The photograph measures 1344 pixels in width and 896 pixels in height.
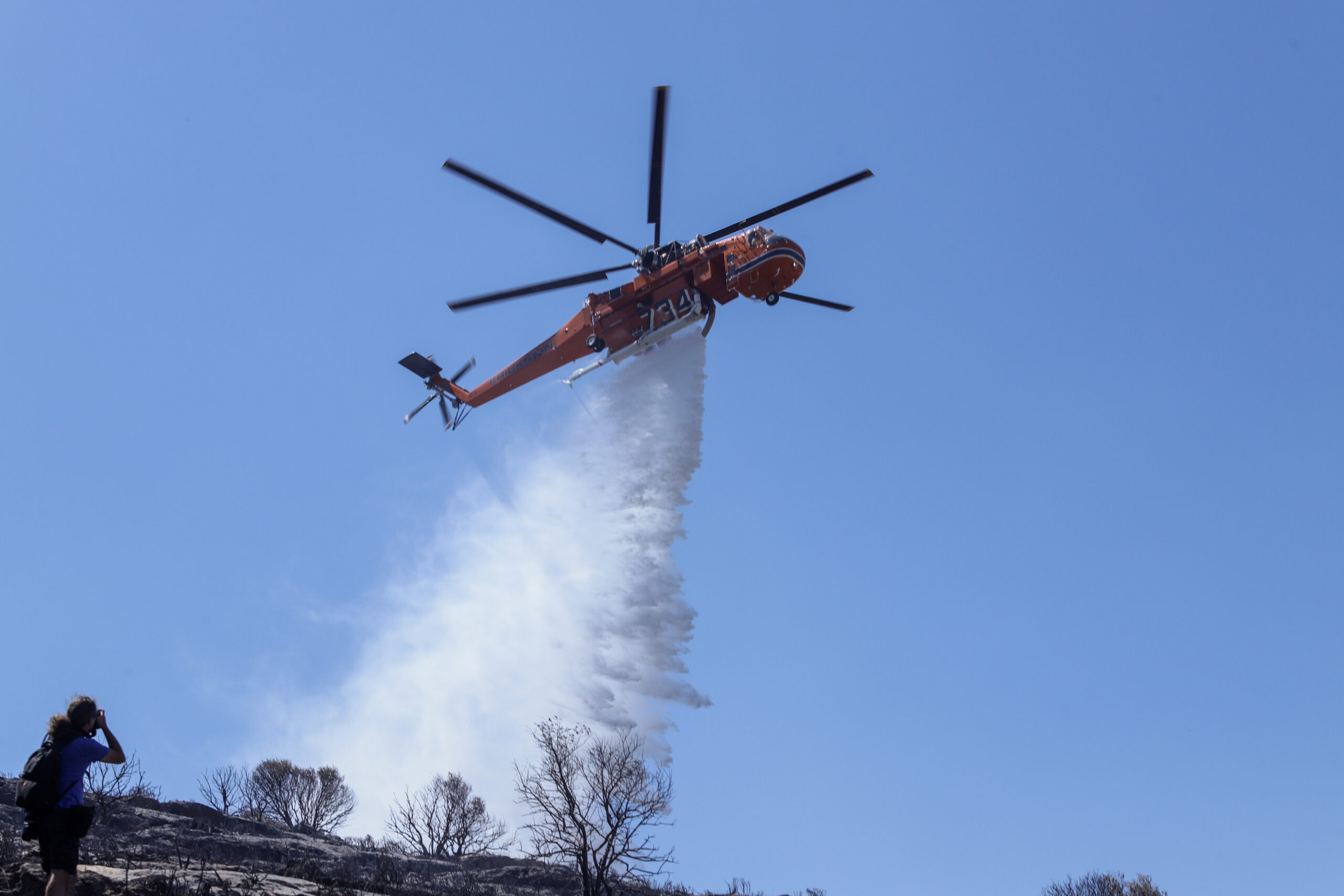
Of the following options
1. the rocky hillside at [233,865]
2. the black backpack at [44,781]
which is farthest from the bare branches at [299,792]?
the black backpack at [44,781]

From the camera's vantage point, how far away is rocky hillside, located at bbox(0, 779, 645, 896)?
43.1ft

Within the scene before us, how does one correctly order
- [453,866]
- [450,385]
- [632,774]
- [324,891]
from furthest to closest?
[450,385], [453,866], [632,774], [324,891]

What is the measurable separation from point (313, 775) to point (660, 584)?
32131 millimetres

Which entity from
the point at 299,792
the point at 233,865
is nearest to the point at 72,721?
the point at 233,865

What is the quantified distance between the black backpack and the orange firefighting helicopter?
18.7 meters

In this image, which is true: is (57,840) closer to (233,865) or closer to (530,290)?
(233,865)

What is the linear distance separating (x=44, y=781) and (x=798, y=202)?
69.5ft

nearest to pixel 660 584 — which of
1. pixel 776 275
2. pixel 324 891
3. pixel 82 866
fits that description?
pixel 776 275

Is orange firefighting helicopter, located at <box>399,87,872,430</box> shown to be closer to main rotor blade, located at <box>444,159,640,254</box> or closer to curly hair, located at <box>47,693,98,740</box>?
main rotor blade, located at <box>444,159,640,254</box>

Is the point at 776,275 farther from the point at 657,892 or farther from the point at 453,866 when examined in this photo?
the point at 453,866

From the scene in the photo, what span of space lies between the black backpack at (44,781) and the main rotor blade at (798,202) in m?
20.9

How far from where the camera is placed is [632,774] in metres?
24.5

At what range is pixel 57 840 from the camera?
28.8ft

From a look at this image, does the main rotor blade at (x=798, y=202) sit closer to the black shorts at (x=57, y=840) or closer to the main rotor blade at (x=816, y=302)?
the main rotor blade at (x=816, y=302)
